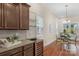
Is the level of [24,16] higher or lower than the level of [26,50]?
higher

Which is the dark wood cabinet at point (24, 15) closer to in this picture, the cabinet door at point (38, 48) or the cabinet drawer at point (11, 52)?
the cabinet door at point (38, 48)

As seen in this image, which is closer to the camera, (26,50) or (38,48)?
(26,50)

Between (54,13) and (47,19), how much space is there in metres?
0.42

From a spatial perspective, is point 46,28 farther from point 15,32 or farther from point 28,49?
point 28,49

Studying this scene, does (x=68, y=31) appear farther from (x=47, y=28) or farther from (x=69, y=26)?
(x=47, y=28)

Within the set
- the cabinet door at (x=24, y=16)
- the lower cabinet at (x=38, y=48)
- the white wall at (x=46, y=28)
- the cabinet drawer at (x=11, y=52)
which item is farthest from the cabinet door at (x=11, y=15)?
the lower cabinet at (x=38, y=48)

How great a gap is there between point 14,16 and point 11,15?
16 centimetres

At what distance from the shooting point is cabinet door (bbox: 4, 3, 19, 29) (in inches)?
106

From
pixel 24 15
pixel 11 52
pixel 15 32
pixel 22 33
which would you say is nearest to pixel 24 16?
pixel 24 15

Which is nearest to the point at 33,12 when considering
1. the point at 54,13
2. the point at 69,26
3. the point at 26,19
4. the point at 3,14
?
the point at 26,19

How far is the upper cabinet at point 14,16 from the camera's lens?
8.48 ft

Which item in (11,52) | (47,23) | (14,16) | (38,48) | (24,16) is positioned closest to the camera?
(11,52)

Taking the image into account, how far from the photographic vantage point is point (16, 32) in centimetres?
371

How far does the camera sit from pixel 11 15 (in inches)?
116
